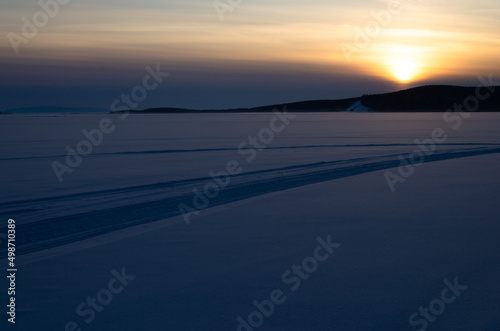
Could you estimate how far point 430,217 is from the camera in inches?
289

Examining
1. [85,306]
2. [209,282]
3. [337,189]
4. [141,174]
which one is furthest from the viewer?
[141,174]

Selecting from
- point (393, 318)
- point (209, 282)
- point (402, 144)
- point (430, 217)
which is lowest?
point (393, 318)

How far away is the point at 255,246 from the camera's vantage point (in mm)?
5945

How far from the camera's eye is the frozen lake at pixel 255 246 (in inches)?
161

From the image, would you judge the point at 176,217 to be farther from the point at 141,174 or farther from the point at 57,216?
the point at 141,174

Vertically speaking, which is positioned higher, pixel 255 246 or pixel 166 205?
pixel 166 205

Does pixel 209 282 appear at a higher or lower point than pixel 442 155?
lower

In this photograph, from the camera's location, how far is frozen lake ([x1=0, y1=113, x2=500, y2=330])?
13.5 feet

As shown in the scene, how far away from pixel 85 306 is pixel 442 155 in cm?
A: 1311

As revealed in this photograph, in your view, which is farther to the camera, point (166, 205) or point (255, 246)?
point (166, 205)

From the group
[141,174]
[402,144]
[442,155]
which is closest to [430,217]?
[141,174]

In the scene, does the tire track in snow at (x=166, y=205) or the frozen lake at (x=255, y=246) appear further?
the tire track in snow at (x=166, y=205)

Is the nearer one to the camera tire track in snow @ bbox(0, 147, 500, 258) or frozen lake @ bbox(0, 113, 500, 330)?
frozen lake @ bbox(0, 113, 500, 330)

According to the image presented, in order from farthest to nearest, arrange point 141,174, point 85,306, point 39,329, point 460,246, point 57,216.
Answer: point 141,174 → point 57,216 → point 460,246 → point 85,306 → point 39,329
